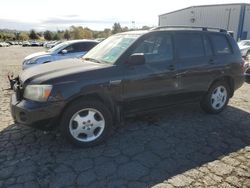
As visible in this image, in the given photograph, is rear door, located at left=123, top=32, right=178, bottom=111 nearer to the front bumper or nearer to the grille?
the front bumper

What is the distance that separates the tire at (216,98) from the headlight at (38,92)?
3303 millimetres

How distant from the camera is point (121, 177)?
312 centimetres

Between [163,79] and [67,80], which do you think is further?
[163,79]

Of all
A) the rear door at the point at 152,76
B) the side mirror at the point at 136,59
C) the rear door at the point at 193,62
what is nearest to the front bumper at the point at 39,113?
the rear door at the point at 152,76

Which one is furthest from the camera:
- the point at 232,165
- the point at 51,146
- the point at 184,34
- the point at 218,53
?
the point at 218,53

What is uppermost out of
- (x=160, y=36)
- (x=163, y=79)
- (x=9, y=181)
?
(x=160, y=36)

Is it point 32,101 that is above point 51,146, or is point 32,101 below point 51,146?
above

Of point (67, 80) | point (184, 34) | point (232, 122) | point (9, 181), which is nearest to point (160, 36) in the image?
point (184, 34)

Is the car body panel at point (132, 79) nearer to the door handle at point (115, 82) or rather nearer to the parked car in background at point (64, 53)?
the door handle at point (115, 82)

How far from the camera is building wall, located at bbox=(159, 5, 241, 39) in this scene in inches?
1185

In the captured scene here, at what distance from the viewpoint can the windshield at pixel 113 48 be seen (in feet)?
13.5

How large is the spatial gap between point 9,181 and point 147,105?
2.41 meters

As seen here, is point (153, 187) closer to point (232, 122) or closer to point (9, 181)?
point (9, 181)

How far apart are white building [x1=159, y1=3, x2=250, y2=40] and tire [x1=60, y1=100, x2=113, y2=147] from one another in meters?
30.6
